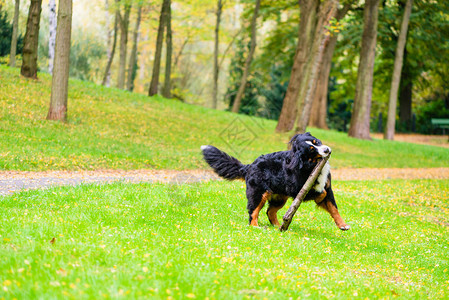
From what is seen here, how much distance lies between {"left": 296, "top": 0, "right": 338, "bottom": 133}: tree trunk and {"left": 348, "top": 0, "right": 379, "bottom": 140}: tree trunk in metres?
7.52

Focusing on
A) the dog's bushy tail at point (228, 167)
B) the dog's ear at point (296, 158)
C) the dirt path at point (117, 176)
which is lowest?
the dirt path at point (117, 176)

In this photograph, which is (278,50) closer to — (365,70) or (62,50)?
(365,70)

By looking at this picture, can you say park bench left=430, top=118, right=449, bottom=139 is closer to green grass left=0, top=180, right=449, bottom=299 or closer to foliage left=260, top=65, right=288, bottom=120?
foliage left=260, top=65, right=288, bottom=120

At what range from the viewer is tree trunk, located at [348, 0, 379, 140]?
30.3 m

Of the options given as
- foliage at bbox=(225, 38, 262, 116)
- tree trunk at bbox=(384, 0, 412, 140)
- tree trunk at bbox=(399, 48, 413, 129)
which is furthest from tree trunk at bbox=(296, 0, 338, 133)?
tree trunk at bbox=(399, 48, 413, 129)

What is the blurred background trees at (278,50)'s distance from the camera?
33.0 metres

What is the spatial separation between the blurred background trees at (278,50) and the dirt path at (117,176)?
618 centimetres

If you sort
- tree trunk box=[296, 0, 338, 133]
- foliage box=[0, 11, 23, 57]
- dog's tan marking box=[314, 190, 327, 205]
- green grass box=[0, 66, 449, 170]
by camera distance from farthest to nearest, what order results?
foliage box=[0, 11, 23, 57]
tree trunk box=[296, 0, 338, 133]
green grass box=[0, 66, 449, 170]
dog's tan marking box=[314, 190, 327, 205]

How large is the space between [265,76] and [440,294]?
40.9m

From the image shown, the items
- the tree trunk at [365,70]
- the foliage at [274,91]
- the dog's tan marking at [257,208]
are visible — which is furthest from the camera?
the foliage at [274,91]

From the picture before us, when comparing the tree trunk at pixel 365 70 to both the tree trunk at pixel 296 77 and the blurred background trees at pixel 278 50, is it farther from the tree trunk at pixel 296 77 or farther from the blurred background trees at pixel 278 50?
the tree trunk at pixel 296 77

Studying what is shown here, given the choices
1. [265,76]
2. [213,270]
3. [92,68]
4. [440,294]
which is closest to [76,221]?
[213,270]

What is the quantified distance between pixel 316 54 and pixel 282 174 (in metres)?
16.3

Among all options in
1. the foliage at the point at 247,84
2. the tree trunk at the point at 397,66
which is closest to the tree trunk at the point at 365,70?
the tree trunk at the point at 397,66
